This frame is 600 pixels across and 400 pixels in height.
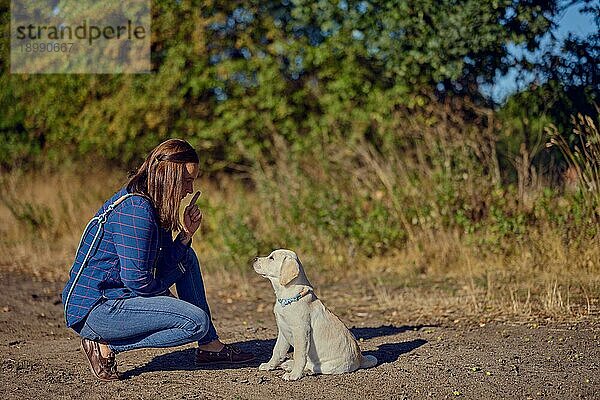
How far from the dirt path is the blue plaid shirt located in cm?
58

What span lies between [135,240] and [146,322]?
0.52 metres

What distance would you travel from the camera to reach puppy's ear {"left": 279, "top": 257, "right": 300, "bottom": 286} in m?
4.99

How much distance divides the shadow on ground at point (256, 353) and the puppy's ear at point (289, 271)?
2.96 feet

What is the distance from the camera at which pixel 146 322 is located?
196 inches

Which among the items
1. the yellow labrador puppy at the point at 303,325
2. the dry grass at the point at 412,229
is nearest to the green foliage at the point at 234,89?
the dry grass at the point at 412,229

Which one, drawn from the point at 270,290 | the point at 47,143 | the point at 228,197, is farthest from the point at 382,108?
the point at 47,143

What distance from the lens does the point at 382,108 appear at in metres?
12.1

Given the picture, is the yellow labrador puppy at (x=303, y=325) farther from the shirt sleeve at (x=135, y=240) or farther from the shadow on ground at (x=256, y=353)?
the shirt sleeve at (x=135, y=240)

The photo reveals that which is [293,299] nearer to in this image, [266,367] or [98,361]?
[266,367]

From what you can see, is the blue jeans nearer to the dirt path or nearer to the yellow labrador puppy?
the dirt path

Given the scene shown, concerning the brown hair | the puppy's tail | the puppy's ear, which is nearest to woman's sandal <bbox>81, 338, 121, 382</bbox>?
the brown hair

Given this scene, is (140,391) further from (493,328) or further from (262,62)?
(262,62)

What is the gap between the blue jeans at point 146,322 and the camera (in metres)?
4.96

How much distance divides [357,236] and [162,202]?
5.52 m
